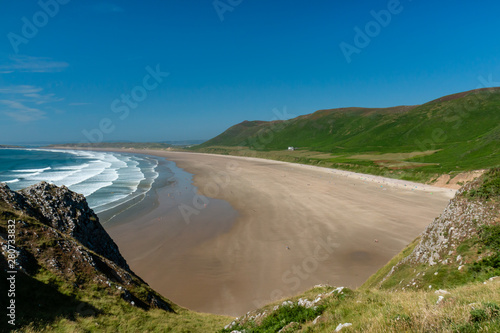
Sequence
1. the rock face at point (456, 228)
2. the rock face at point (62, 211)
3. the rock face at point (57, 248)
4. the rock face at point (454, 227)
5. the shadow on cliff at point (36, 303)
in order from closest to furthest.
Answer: the shadow on cliff at point (36, 303) → the rock face at point (57, 248) → the rock face at point (456, 228) → the rock face at point (454, 227) → the rock face at point (62, 211)

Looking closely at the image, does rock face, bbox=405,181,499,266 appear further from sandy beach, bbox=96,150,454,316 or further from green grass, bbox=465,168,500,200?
sandy beach, bbox=96,150,454,316

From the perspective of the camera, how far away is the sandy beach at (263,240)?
1719cm

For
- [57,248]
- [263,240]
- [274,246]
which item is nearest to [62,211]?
[57,248]

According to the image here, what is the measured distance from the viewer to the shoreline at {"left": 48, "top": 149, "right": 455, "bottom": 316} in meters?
16.9

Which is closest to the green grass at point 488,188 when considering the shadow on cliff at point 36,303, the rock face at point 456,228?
the rock face at point 456,228

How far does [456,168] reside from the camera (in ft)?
168

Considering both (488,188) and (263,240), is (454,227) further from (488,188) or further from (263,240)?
(263,240)

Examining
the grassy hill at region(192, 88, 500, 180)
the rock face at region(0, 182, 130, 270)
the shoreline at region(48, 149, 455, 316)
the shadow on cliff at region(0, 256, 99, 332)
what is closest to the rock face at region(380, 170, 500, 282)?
the shoreline at region(48, 149, 455, 316)

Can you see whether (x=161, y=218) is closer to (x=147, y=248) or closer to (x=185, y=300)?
(x=147, y=248)

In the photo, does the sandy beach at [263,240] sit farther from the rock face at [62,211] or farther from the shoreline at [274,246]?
the rock face at [62,211]

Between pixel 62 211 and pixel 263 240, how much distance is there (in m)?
16.6

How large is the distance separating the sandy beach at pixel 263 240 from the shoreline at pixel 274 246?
0.07 m

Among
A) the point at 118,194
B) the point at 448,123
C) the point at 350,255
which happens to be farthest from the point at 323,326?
the point at 448,123

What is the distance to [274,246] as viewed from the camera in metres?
23.0
